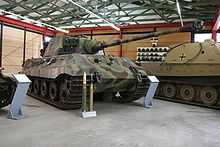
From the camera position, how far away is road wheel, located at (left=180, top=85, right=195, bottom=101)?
10391mm

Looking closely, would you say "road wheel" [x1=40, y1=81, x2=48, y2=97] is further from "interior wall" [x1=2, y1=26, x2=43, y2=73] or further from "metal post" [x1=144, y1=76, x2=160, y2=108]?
"interior wall" [x1=2, y1=26, x2=43, y2=73]

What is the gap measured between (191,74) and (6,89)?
6.17 meters

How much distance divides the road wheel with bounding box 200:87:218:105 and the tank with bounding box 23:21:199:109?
2185mm

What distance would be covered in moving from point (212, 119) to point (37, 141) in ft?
Result: 14.8

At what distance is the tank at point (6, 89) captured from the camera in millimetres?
6668

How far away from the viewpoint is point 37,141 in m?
4.57

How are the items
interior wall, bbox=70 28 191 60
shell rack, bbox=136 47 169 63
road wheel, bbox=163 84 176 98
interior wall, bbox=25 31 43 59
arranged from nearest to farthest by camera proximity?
1. road wheel, bbox=163 84 176 98
2. shell rack, bbox=136 47 169 63
3. interior wall, bbox=70 28 191 60
4. interior wall, bbox=25 31 43 59

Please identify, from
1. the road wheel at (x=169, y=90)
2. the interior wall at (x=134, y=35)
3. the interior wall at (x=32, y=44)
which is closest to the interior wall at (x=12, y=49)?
the interior wall at (x=32, y=44)

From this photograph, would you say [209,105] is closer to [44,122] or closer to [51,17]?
[44,122]

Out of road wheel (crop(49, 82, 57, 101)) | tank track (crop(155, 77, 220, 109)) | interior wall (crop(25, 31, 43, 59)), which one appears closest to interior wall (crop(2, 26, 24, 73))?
interior wall (crop(25, 31, 43, 59))

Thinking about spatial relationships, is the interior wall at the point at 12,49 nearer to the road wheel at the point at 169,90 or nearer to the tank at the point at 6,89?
the road wheel at the point at 169,90

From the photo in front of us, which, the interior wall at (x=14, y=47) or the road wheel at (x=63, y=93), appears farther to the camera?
the interior wall at (x=14, y=47)

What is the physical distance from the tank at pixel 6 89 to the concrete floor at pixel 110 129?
33 cm

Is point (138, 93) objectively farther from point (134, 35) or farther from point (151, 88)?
point (134, 35)
